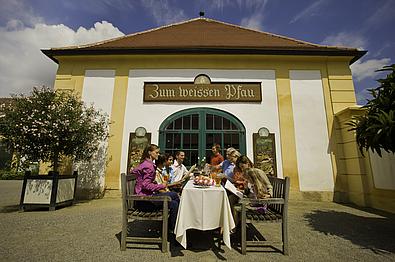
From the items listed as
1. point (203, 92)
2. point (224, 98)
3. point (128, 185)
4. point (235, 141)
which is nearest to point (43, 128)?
point (128, 185)

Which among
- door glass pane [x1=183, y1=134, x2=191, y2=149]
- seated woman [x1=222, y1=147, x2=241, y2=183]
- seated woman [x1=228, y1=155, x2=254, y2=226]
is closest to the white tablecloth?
seated woman [x1=228, y1=155, x2=254, y2=226]

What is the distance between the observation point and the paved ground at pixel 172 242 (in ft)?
8.52

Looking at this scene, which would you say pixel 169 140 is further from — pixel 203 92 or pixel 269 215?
pixel 269 215

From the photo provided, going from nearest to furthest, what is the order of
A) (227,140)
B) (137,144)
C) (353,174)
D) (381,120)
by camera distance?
1. (381,120)
2. (353,174)
3. (137,144)
4. (227,140)

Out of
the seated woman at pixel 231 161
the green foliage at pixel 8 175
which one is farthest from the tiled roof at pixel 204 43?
the green foliage at pixel 8 175

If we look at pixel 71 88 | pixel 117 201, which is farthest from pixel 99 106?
pixel 117 201

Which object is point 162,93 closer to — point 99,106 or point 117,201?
point 99,106

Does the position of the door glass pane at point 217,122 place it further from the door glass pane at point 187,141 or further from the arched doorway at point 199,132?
the door glass pane at point 187,141

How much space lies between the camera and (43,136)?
5066 millimetres

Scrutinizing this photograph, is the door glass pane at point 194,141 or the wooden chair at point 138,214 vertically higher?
the door glass pane at point 194,141

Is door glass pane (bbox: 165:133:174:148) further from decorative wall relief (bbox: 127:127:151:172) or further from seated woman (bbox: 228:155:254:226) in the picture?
seated woman (bbox: 228:155:254:226)

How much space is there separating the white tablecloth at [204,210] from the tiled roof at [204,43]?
5.84 m

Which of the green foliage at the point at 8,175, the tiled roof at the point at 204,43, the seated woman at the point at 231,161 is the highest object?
the tiled roof at the point at 204,43

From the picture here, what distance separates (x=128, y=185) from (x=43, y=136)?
3558 mm
